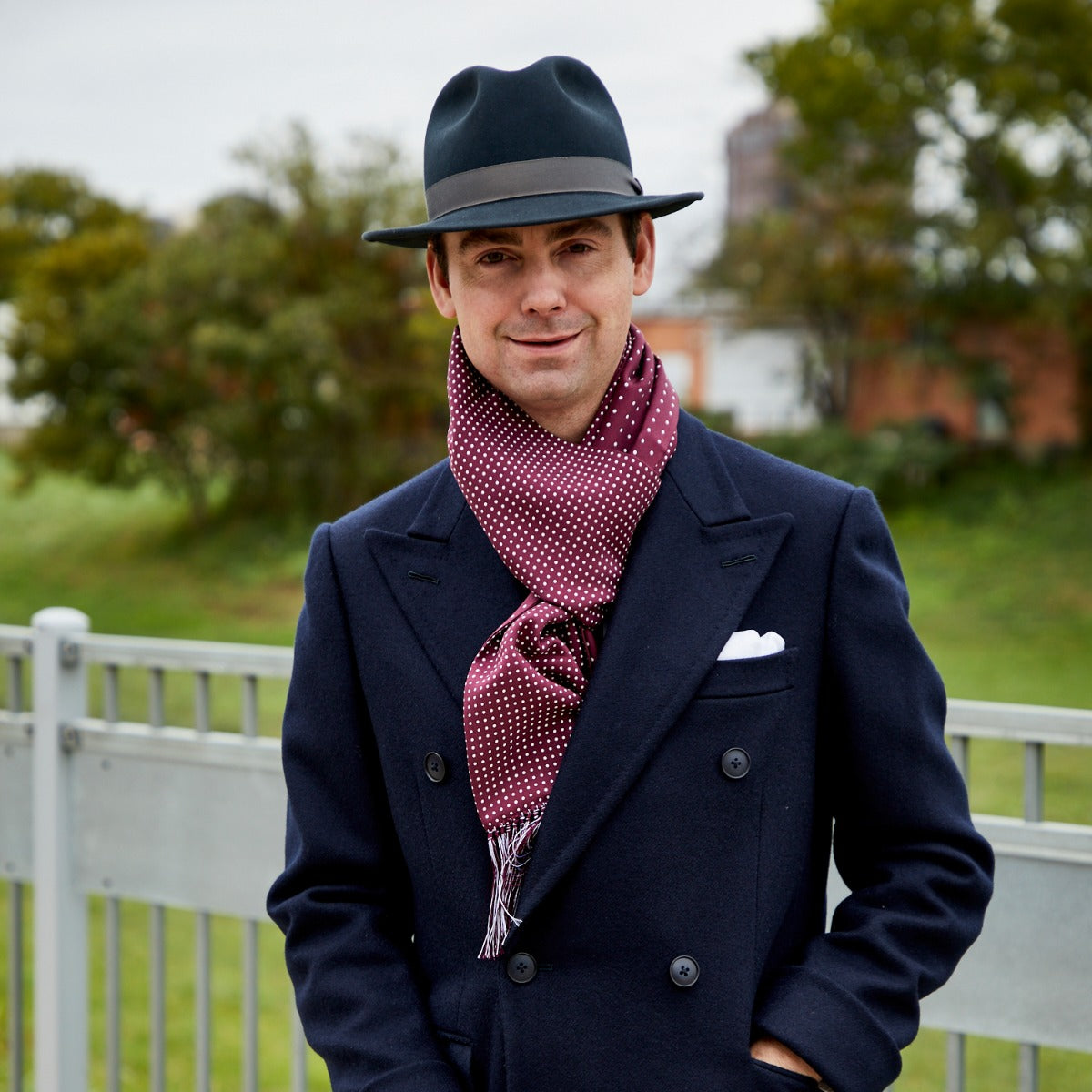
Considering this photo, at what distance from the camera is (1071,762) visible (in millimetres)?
9195

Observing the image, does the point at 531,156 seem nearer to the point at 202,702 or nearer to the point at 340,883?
the point at 340,883

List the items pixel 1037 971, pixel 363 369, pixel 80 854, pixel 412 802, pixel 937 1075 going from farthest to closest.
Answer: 1. pixel 363 369
2. pixel 937 1075
3. pixel 80 854
4. pixel 1037 971
5. pixel 412 802

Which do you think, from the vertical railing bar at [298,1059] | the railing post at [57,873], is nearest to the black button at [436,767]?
the vertical railing bar at [298,1059]

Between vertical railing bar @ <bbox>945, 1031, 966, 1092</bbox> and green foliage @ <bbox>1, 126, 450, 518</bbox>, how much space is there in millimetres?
18298

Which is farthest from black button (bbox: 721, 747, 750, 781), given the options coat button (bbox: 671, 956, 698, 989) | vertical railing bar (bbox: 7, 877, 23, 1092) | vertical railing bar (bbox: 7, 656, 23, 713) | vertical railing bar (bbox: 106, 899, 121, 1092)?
vertical railing bar (bbox: 7, 877, 23, 1092)

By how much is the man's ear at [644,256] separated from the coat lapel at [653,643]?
1.04ft

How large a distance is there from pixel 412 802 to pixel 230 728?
9673 millimetres

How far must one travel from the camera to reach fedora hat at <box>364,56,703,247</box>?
1.69m

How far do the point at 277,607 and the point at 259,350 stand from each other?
4.09 meters

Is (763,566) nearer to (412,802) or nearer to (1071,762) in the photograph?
(412,802)

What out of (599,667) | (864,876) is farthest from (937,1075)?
(599,667)

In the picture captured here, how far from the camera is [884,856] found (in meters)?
1.69

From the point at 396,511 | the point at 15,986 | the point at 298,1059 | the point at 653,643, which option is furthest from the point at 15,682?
the point at 653,643

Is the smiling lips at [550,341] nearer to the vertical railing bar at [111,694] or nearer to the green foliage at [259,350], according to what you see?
the vertical railing bar at [111,694]
